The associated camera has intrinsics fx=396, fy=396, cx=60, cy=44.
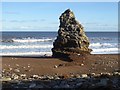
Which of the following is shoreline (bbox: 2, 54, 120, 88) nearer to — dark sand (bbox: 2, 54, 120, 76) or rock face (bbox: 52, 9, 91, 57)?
dark sand (bbox: 2, 54, 120, 76)

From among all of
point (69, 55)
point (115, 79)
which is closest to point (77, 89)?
point (115, 79)

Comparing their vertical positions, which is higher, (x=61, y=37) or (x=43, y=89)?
(x=61, y=37)

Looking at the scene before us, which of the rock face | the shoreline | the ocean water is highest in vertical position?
the rock face

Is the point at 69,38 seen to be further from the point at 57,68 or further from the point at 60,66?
the point at 57,68

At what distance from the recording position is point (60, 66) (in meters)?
25.8

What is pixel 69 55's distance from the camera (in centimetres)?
2966

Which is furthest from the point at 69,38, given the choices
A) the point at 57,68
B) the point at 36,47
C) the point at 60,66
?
the point at 36,47

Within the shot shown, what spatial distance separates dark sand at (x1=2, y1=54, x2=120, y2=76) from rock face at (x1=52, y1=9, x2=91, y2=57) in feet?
3.79

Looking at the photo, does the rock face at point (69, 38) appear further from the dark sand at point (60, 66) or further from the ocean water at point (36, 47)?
the ocean water at point (36, 47)

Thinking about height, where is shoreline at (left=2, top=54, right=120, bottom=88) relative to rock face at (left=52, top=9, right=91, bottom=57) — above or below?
below

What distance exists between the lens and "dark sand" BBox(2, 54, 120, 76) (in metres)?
23.8

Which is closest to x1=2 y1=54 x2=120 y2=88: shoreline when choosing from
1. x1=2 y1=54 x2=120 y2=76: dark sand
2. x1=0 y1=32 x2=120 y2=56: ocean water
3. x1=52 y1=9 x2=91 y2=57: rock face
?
x1=2 y1=54 x2=120 y2=76: dark sand

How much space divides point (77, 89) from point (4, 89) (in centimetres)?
293

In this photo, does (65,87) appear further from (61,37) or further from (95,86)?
(61,37)
